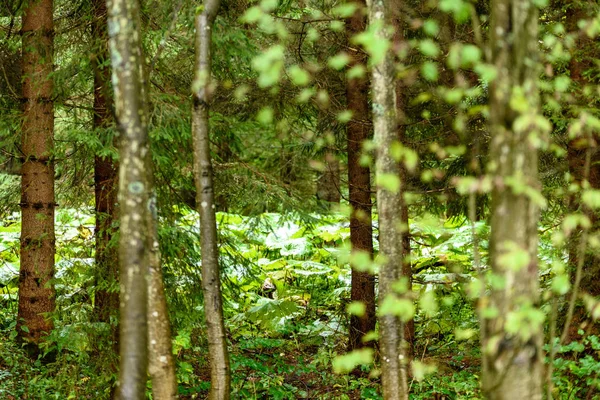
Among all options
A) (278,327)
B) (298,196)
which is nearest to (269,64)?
(298,196)

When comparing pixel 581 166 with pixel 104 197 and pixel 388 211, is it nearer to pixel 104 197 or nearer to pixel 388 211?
pixel 388 211

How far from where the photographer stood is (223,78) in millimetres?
8188

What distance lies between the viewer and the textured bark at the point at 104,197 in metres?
6.55

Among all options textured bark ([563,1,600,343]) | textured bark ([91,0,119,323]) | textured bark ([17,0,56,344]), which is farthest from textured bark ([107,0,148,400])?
textured bark ([563,1,600,343])

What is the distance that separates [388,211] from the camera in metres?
4.53

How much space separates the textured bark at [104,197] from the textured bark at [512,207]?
4.27m

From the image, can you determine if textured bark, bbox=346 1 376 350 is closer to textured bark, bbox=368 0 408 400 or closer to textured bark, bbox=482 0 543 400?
textured bark, bbox=368 0 408 400

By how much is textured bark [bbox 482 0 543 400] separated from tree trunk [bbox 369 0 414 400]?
128cm

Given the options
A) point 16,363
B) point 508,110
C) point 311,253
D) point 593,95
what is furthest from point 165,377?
point 311,253

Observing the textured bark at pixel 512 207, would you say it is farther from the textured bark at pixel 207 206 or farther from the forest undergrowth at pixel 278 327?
the textured bark at pixel 207 206

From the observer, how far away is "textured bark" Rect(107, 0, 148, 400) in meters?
4.04

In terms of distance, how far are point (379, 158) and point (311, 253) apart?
8.61 metres

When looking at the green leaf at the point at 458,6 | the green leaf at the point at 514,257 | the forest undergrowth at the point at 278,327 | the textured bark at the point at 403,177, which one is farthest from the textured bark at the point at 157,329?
the textured bark at the point at 403,177

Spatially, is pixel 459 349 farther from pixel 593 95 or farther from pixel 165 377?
pixel 165 377
